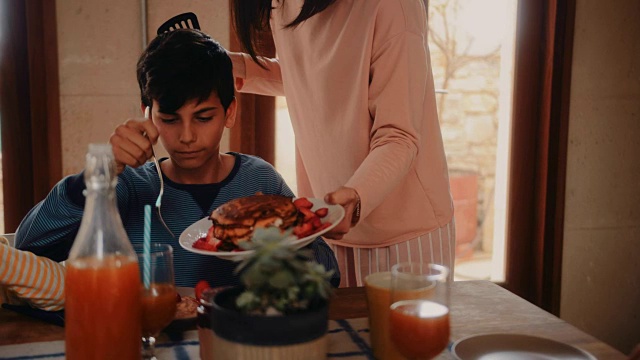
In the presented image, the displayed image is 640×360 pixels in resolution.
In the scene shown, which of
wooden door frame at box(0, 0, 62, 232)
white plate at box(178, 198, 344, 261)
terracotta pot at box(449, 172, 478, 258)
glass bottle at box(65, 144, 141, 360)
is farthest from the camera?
terracotta pot at box(449, 172, 478, 258)

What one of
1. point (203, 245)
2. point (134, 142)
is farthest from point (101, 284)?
point (134, 142)

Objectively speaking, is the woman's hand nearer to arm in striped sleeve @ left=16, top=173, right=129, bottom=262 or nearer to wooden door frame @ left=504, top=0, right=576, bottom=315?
arm in striped sleeve @ left=16, top=173, right=129, bottom=262

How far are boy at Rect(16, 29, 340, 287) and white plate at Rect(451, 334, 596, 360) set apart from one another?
1.74ft

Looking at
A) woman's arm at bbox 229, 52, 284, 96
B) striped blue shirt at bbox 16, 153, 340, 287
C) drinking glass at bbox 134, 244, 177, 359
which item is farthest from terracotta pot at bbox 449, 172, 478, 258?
drinking glass at bbox 134, 244, 177, 359

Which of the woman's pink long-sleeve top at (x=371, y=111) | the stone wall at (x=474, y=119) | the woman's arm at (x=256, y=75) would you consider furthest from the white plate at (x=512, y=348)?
the stone wall at (x=474, y=119)

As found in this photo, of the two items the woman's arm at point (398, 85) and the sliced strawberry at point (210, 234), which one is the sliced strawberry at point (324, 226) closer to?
the sliced strawberry at point (210, 234)

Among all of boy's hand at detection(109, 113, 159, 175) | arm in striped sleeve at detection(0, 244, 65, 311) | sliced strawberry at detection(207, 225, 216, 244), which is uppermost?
boy's hand at detection(109, 113, 159, 175)

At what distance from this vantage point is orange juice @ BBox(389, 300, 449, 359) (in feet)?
3.04

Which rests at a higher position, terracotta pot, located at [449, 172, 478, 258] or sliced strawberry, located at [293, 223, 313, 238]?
sliced strawberry, located at [293, 223, 313, 238]

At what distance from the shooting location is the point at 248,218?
1256 millimetres

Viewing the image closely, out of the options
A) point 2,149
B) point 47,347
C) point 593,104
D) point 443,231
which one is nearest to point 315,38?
point 443,231

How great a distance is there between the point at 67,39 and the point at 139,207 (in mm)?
1034

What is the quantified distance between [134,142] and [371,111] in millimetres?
611

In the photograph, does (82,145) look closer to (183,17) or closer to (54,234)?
(183,17)
